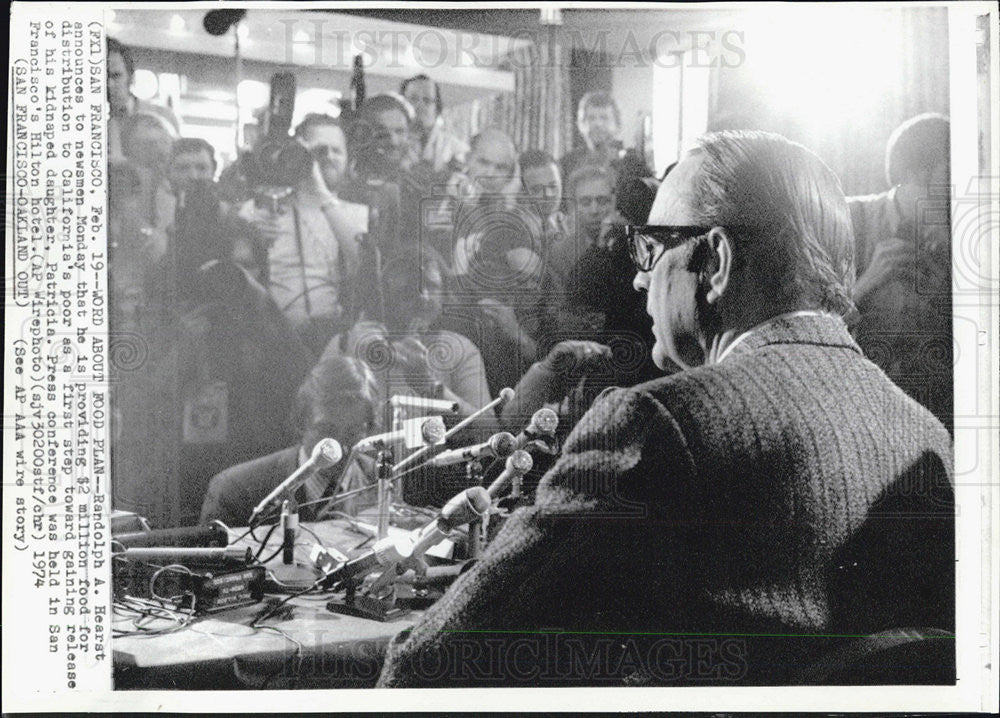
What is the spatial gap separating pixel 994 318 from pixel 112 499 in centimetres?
182

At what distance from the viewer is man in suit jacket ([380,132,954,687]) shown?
61.7 inches

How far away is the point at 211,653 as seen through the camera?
63.8 inches

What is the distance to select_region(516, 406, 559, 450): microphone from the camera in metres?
1.62

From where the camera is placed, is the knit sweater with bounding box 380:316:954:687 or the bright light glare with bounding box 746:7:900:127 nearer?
the knit sweater with bounding box 380:316:954:687

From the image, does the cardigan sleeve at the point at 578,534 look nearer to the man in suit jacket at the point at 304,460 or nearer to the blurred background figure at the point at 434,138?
the man in suit jacket at the point at 304,460

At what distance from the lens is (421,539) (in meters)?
1.61

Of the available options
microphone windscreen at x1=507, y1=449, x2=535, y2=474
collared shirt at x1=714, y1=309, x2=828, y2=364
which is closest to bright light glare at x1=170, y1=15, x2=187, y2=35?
microphone windscreen at x1=507, y1=449, x2=535, y2=474

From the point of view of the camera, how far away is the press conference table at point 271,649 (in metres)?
1.62

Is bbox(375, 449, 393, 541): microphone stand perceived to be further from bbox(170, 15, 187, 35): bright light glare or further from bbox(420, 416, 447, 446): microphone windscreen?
bbox(170, 15, 187, 35): bright light glare

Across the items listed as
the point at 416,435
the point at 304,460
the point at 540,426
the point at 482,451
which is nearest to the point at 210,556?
the point at 304,460

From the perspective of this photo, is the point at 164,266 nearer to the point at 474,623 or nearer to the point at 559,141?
the point at 559,141

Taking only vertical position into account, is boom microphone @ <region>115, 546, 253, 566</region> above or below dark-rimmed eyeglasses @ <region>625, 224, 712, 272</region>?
below

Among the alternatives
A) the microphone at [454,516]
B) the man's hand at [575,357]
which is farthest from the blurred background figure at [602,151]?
the microphone at [454,516]

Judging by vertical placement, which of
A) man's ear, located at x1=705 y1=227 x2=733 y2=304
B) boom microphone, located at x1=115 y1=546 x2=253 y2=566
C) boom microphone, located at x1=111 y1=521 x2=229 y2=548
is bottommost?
boom microphone, located at x1=115 y1=546 x2=253 y2=566
